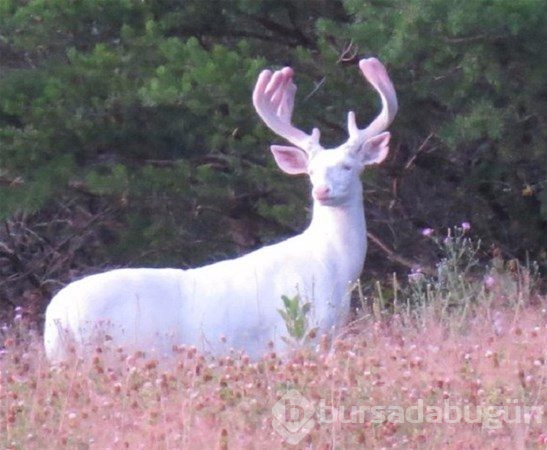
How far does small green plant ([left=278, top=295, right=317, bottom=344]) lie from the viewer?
724 centimetres

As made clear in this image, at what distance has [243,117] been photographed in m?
10.7

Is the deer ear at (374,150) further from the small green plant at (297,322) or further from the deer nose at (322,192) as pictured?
the small green plant at (297,322)

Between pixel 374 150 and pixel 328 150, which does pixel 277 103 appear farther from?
pixel 374 150

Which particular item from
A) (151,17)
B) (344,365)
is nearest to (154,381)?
(344,365)

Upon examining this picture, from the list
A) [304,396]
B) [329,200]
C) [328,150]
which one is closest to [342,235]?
[329,200]

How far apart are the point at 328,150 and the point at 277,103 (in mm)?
688

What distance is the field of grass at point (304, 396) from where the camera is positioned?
539 centimetres

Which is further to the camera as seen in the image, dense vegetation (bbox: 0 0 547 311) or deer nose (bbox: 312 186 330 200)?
dense vegetation (bbox: 0 0 547 311)

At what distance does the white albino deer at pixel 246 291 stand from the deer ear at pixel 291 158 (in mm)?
124

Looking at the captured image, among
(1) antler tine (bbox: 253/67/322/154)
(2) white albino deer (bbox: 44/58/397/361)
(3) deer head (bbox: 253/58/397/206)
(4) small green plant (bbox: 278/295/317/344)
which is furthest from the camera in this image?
(1) antler tine (bbox: 253/67/322/154)

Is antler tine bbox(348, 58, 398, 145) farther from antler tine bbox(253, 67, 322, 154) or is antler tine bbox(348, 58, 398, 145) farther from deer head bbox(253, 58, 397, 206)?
antler tine bbox(253, 67, 322, 154)

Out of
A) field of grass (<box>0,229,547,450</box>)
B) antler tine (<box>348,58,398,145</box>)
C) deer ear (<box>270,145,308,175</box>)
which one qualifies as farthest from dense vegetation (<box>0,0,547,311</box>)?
field of grass (<box>0,229,547,450</box>)

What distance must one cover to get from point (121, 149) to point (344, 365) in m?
5.49

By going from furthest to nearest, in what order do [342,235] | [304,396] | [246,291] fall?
[342,235] → [246,291] → [304,396]
